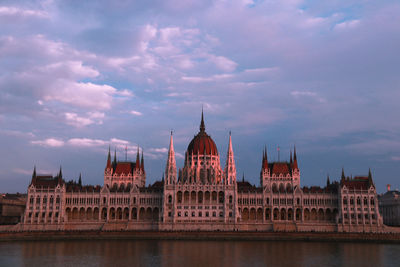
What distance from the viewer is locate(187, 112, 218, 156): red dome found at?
458 feet

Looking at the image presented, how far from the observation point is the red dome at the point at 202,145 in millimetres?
139625

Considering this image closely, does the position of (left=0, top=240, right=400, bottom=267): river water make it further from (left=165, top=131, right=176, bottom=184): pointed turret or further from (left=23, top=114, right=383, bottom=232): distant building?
(left=165, top=131, right=176, bottom=184): pointed turret

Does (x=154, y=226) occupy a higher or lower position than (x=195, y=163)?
lower

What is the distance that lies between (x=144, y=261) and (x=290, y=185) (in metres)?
79.1

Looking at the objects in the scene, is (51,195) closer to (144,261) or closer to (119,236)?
(119,236)

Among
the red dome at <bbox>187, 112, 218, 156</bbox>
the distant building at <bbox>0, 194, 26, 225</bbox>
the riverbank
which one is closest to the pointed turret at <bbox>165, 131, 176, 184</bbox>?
the red dome at <bbox>187, 112, 218, 156</bbox>

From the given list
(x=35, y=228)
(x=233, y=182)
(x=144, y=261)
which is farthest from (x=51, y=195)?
(x=144, y=261)

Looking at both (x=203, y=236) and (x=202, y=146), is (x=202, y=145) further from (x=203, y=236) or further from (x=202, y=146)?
(x=203, y=236)

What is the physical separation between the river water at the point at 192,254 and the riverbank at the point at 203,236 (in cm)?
719

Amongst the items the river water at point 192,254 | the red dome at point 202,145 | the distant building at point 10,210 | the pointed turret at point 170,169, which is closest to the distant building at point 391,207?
the river water at point 192,254

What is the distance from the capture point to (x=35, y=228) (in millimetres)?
121312

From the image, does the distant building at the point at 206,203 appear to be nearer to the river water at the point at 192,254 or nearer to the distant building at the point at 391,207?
the distant building at the point at 391,207

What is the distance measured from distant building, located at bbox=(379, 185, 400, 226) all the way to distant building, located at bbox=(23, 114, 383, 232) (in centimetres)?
1393

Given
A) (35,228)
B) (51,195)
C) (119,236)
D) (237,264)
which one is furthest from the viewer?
(51,195)
